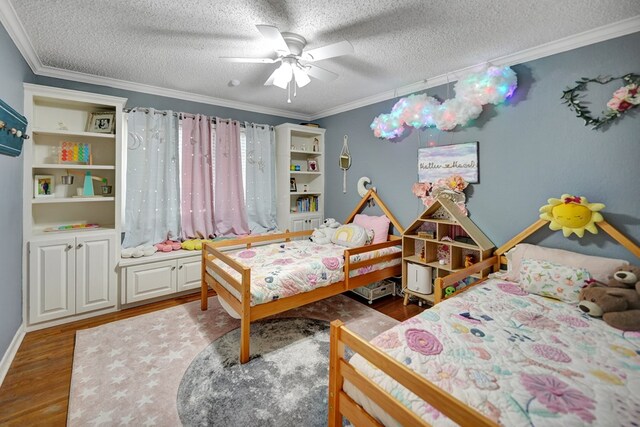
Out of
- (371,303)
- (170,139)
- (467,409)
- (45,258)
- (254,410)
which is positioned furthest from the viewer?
(170,139)

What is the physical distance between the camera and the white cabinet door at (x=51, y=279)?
104 inches

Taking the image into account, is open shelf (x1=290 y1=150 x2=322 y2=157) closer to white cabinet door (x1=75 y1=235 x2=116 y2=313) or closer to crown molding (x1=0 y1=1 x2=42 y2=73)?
white cabinet door (x1=75 y1=235 x2=116 y2=313)

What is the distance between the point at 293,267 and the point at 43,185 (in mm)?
2693

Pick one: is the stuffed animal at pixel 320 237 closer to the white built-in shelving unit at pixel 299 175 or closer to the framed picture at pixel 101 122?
the white built-in shelving unit at pixel 299 175

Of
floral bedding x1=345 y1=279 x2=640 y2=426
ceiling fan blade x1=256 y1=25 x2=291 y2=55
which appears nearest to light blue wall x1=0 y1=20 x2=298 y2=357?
ceiling fan blade x1=256 y1=25 x2=291 y2=55

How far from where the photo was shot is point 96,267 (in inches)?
117

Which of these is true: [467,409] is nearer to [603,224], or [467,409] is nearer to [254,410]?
[254,410]

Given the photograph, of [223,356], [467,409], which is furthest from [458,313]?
[223,356]

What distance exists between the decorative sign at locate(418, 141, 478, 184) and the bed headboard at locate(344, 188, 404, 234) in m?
0.63

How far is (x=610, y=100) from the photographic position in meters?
2.16

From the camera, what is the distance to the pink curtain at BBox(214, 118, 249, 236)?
400cm

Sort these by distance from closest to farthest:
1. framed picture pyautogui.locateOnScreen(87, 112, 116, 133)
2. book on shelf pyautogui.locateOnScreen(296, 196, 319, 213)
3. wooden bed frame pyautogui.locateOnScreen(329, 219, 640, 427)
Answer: wooden bed frame pyautogui.locateOnScreen(329, 219, 640, 427)
framed picture pyautogui.locateOnScreen(87, 112, 116, 133)
book on shelf pyautogui.locateOnScreen(296, 196, 319, 213)

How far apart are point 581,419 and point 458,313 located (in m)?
0.86

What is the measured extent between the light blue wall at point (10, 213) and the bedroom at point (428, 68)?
18 millimetres
